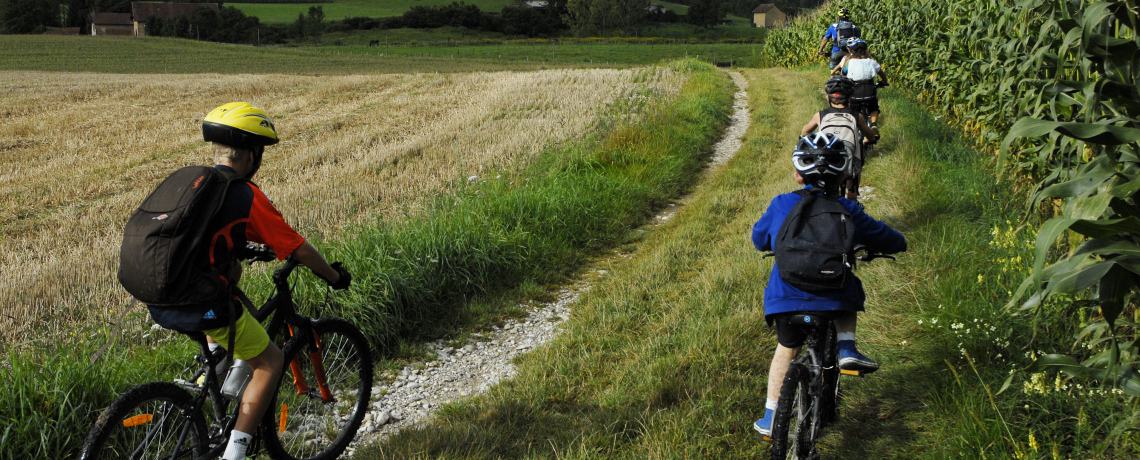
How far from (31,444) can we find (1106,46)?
200 inches

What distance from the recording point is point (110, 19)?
8331 cm

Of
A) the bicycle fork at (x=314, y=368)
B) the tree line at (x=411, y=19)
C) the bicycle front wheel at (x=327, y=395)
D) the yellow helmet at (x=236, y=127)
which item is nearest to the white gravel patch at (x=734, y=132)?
the bicycle front wheel at (x=327, y=395)

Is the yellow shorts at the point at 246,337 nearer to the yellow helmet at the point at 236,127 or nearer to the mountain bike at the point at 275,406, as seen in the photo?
the mountain bike at the point at 275,406

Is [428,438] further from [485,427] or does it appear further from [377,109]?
[377,109]

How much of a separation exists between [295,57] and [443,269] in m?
53.2

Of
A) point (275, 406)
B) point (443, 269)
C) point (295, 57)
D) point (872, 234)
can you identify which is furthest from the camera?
point (295, 57)

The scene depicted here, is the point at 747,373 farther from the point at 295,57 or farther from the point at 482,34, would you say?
the point at 482,34

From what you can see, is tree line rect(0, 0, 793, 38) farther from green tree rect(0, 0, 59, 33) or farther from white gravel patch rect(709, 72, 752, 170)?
Result: white gravel patch rect(709, 72, 752, 170)

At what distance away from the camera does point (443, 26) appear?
88.2 meters

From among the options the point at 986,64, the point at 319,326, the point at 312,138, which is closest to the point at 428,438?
the point at 319,326

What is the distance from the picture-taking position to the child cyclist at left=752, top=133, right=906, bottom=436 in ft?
10.7

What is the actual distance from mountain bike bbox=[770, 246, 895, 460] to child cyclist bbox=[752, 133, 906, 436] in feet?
0.16

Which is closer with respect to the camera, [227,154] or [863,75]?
[227,154]

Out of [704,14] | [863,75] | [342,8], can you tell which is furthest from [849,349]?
[342,8]
